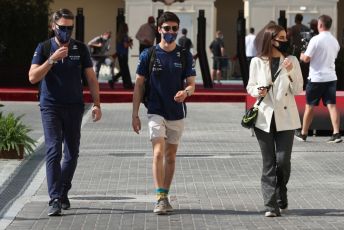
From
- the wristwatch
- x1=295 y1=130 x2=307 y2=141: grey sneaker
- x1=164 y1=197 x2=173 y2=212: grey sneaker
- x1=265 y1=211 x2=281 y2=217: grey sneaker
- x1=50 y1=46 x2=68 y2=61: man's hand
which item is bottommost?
x1=295 y1=130 x2=307 y2=141: grey sneaker

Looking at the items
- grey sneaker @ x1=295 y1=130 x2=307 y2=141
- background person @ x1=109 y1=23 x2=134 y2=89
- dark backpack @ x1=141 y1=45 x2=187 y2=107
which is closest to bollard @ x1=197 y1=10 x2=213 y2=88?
background person @ x1=109 y1=23 x2=134 y2=89

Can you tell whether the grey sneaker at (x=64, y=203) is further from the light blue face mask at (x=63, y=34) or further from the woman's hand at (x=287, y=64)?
the woman's hand at (x=287, y=64)

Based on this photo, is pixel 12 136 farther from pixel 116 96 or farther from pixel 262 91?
pixel 116 96

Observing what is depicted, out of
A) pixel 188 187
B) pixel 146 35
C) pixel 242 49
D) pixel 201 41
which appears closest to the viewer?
pixel 188 187

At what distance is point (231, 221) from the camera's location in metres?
10.2

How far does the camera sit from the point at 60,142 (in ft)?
34.9

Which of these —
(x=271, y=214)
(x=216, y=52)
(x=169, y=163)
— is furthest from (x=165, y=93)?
(x=216, y=52)

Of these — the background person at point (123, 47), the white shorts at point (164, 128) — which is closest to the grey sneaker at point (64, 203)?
the white shorts at point (164, 128)

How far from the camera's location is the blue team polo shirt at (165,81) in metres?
10.8

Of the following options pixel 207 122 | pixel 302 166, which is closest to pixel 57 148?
pixel 302 166

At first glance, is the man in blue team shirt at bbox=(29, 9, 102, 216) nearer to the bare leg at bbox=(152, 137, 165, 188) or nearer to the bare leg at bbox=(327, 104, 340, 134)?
the bare leg at bbox=(152, 137, 165, 188)

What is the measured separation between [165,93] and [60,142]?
1.05 meters

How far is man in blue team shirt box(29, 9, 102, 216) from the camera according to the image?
34.6ft

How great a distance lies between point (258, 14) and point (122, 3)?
582cm
